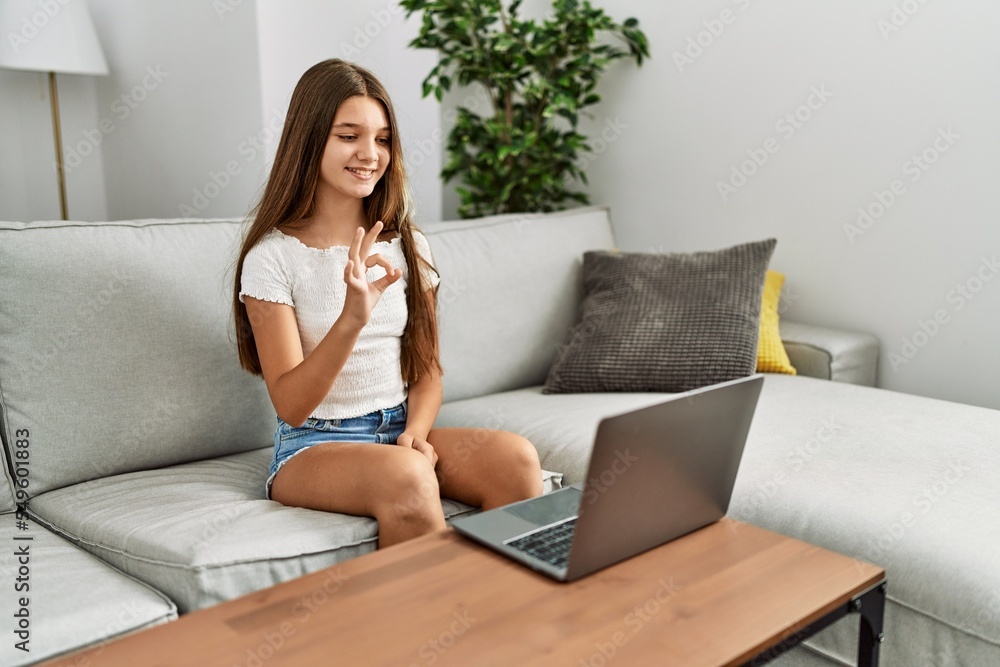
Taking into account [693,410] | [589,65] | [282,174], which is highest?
[589,65]

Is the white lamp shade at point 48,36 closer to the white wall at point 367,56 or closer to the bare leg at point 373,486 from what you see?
the white wall at point 367,56

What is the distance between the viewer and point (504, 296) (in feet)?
7.49

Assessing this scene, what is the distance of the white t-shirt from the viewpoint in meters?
1.60

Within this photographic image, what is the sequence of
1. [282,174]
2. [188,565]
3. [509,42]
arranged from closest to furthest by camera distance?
1. [188,565]
2. [282,174]
3. [509,42]

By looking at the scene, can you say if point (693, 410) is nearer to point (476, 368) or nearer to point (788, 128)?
point (476, 368)

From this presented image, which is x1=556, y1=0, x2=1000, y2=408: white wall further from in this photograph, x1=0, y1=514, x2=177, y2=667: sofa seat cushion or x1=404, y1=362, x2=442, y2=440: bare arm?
x1=0, y1=514, x2=177, y2=667: sofa seat cushion

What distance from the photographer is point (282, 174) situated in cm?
164

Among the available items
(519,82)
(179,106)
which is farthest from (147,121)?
(519,82)

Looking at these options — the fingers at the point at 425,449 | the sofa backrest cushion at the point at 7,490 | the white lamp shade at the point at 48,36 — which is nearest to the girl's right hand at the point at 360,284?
the fingers at the point at 425,449

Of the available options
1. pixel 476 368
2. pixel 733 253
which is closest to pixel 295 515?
pixel 476 368

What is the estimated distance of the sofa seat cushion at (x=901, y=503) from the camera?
1.30 m

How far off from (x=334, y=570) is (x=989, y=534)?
939mm

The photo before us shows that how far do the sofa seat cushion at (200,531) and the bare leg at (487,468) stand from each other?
1.8 inches

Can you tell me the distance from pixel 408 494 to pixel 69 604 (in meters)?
0.48
